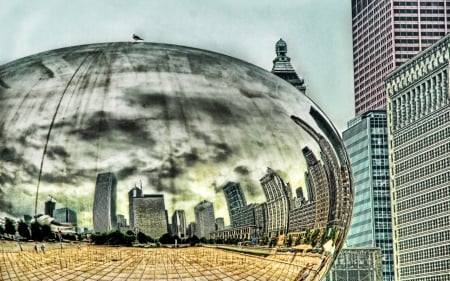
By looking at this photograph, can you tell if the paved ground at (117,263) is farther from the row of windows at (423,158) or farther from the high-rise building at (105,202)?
the row of windows at (423,158)

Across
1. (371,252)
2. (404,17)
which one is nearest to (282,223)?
(371,252)

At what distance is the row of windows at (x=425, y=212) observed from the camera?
126 meters

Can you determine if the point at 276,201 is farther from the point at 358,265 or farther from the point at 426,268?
the point at 358,265

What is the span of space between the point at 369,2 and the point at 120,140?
180 meters

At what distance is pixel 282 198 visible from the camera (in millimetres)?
10484

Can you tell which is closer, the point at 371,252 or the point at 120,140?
the point at 120,140

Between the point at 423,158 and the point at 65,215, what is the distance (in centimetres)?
12211

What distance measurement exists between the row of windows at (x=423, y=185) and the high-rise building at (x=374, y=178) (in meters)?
17.0

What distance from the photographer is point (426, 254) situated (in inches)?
5153

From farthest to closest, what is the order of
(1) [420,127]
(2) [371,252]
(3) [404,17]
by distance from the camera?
(3) [404,17] → (2) [371,252] → (1) [420,127]

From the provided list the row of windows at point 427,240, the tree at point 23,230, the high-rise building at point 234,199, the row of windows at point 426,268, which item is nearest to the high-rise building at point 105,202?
the tree at point 23,230

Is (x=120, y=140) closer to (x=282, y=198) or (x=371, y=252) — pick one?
(x=282, y=198)

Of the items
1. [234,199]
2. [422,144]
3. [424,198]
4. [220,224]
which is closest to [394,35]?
[422,144]

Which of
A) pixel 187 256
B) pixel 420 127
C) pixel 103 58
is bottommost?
pixel 187 256
